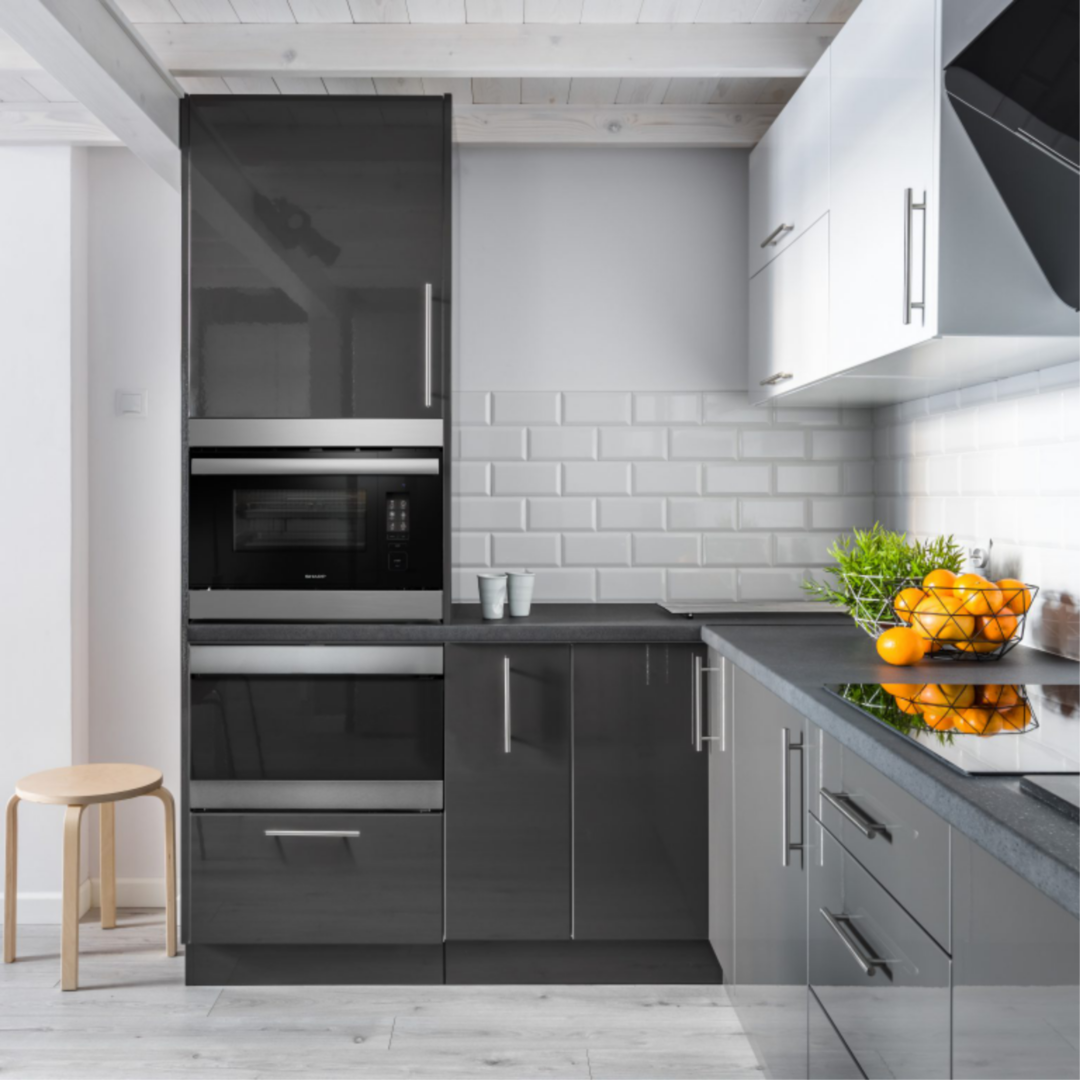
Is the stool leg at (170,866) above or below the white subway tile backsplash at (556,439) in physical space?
below

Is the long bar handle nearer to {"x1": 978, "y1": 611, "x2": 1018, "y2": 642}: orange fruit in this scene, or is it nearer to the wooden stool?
the wooden stool

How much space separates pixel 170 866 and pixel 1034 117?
104 inches

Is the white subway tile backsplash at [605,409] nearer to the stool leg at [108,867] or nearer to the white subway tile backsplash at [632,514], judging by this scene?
the white subway tile backsplash at [632,514]

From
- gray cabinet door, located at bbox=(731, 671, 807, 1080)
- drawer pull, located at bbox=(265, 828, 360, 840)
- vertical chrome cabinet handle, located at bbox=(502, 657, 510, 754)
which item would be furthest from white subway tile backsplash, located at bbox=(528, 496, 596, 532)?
drawer pull, located at bbox=(265, 828, 360, 840)

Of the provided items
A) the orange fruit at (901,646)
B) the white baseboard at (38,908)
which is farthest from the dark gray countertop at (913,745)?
the white baseboard at (38,908)

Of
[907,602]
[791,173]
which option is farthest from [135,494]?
[907,602]

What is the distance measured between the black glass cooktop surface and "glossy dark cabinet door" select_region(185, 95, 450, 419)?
146cm

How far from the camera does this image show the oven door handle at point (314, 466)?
2.63 m

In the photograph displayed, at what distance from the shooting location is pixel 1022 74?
151 cm

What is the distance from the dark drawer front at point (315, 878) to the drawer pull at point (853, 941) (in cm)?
123

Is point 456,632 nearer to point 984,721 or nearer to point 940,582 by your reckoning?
point 940,582

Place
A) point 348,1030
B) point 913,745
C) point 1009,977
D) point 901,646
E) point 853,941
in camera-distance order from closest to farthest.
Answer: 1. point 1009,977
2. point 913,745
3. point 853,941
4. point 901,646
5. point 348,1030

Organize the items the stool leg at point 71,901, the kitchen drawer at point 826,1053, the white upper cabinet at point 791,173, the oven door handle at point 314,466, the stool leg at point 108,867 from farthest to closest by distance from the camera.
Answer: the stool leg at point 108,867 < the oven door handle at point 314,466 < the stool leg at point 71,901 < the white upper cabinet at point 791,173 < the kitchen drawer at point 826,1053

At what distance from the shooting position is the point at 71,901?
2543mm
